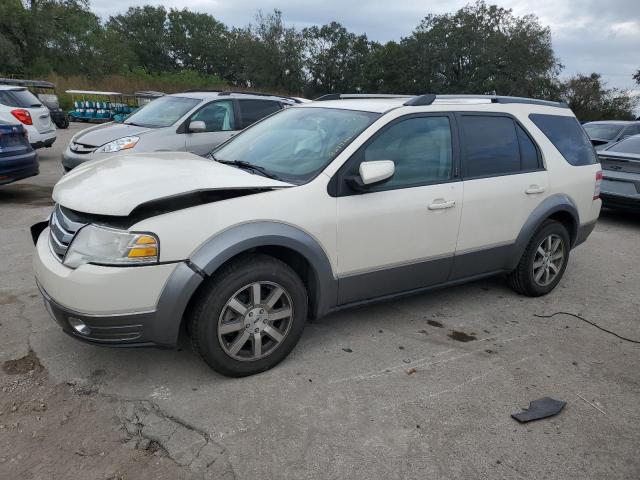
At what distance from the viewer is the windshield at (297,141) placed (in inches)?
135

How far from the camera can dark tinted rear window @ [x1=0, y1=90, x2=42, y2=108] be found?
34.7 feet

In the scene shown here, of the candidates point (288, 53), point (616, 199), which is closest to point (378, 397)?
point (616, 199)

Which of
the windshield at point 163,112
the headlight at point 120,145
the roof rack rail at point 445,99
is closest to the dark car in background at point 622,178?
the roof rack rail at point 445,99

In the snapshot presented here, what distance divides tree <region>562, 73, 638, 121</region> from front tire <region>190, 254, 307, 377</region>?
49.5 metres

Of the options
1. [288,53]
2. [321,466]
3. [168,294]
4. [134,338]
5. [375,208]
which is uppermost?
[288,53]

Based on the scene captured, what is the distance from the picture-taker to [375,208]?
339 centimetres

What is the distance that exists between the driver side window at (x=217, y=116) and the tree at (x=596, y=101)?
45380mm

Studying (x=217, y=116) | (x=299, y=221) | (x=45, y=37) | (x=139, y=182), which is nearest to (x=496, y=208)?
(x=299, y=221)

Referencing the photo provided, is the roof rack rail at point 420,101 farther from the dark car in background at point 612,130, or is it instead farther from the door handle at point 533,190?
the dark car in background at point 612,130

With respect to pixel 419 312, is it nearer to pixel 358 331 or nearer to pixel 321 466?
pixel 358 331

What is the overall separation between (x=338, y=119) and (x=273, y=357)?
5.84 feet

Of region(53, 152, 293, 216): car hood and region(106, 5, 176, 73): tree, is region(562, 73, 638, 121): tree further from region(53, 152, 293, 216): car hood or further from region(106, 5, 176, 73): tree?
region(106, 5, 176, 73): tree

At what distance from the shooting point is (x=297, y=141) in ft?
12.4

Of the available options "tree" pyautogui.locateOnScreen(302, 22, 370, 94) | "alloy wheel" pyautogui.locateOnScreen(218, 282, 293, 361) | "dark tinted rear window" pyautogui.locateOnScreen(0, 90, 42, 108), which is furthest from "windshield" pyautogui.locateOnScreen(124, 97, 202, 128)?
"tree" pyautogui.locateOnScreen(302, 22, 370, 94)
